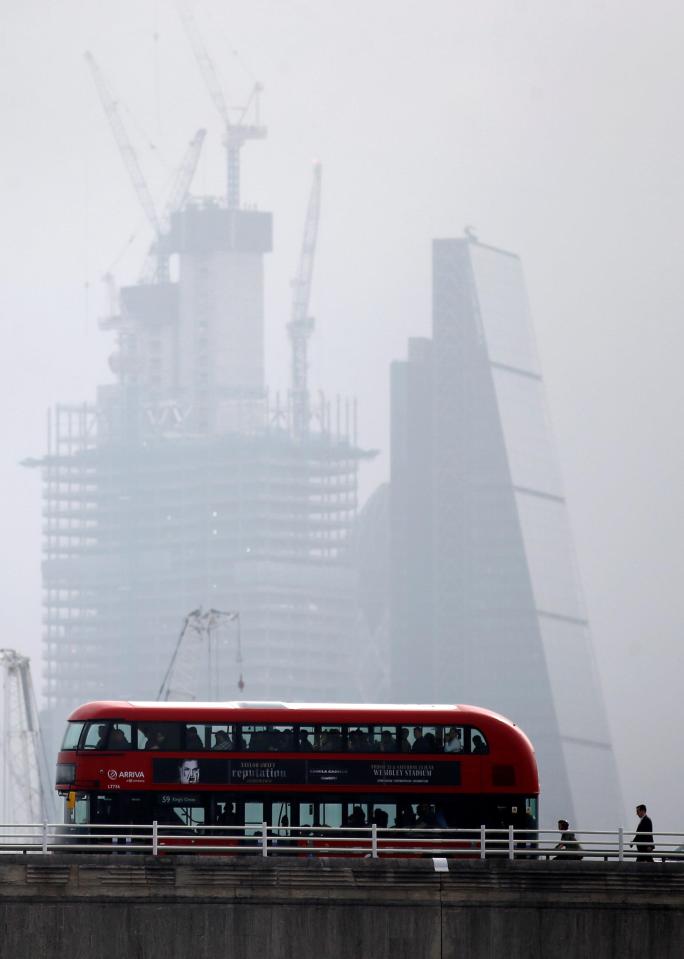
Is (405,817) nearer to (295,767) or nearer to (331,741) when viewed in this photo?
(331,741)

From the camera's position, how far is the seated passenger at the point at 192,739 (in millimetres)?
56219

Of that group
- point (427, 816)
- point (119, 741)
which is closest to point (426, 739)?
point (427, 816)

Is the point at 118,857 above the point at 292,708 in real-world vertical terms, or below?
below

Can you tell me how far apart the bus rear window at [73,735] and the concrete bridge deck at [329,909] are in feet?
33.4

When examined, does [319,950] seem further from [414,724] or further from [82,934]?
[414,724]

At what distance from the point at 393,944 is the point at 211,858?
203 inches

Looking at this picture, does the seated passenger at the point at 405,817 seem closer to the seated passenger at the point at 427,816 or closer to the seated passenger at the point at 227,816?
the seated passenger at the point at 427,816

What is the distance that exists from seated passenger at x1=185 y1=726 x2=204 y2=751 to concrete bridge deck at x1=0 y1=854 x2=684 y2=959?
374 inches

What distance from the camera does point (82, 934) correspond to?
46.7 meters

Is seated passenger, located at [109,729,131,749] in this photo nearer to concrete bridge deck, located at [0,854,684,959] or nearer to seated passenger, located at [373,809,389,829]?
seated passenger, located at [373,809,389,829]

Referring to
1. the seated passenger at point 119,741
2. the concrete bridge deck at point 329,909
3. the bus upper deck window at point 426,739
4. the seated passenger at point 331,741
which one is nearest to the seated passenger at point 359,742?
the seated passenger at point 331,741

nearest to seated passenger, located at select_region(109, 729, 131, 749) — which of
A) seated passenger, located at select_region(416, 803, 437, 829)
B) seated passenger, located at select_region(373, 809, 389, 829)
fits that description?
seated passenger, located at select_region(373, 809, 389, 829)

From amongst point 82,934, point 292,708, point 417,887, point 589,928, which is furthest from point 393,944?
point 292,708

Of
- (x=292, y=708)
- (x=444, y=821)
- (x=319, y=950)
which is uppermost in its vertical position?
(x=292, y=708)
